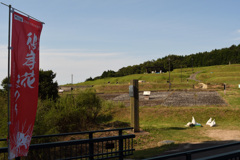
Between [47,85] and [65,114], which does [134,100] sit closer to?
[65,114]

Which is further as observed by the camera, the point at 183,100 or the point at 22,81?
the point at 183,100

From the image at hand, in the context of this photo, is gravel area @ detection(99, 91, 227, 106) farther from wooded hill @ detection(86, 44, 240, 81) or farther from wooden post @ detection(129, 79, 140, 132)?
wooded hill @ detection(86, 44, 240, 81)

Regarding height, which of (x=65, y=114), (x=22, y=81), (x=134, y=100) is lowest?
(x=65, y=114)

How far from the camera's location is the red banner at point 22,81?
162 inches

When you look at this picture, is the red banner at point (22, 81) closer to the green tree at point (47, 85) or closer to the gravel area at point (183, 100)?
the green tree at point (47, 85)

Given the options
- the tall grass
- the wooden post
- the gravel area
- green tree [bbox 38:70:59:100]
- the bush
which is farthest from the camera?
the gravel area

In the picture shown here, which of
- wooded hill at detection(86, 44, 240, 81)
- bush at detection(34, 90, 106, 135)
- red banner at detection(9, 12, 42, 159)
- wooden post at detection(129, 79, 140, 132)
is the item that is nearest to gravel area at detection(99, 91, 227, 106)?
bush at detection(34, 90, 106, 135)

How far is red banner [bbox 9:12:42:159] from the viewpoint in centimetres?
412

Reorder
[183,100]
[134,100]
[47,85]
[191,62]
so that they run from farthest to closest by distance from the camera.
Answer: [191,62] → [183,100] → [47,85] → [134,100]

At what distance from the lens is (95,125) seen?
16.2m

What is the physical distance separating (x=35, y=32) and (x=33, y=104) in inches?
53.5

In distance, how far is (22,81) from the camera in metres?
4.21

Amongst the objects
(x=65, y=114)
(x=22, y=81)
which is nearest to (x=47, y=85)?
(x=65, y=114)

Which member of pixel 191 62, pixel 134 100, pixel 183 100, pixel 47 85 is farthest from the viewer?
pixel 191 62
